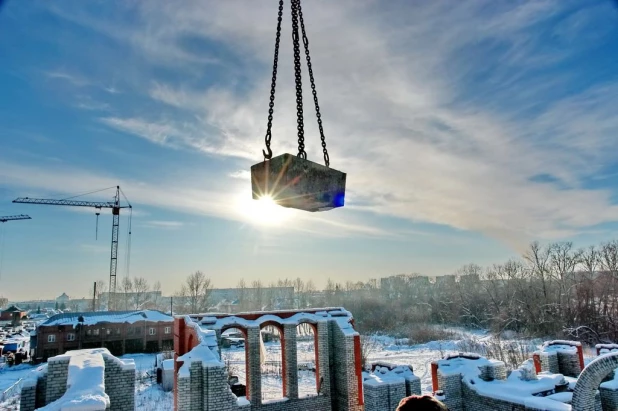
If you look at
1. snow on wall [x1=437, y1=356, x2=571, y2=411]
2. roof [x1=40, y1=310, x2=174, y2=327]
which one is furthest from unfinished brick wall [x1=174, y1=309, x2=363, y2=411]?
roof [x1=40, y1=310, x2=174, y2=327]

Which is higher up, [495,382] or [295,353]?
[295,353]

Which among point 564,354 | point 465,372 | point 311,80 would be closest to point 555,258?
point 564,354

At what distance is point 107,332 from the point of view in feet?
98.9

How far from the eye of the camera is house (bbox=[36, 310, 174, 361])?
28.6m

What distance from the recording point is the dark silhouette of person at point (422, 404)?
1906 mm

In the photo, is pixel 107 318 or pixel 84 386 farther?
pixel 107 318

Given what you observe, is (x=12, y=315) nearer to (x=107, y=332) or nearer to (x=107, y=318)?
(x=107, y=318)

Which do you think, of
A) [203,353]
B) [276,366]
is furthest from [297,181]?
[276,366]

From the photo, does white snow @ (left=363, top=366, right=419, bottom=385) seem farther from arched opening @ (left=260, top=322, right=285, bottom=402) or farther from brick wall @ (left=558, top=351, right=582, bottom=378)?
brick wall @ (left=558, top=351, right=582, bottom=378)

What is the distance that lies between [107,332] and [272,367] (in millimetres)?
13033

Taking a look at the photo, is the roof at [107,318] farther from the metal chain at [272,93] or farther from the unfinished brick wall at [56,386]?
the metal chain at [272,93]

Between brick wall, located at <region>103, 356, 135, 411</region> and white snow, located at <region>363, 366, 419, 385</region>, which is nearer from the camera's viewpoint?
brick wall, located at <region>103, 356, 135, 411</region>

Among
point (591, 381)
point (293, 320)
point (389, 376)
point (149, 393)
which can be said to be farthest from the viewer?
point (149, 393)

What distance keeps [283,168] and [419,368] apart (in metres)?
26.5
